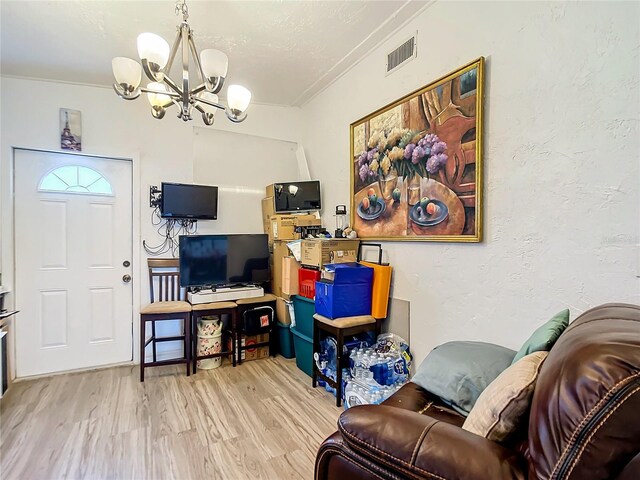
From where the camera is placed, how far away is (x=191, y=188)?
339 cm

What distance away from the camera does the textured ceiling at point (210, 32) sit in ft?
7.29

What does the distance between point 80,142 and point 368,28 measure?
2.87 meters

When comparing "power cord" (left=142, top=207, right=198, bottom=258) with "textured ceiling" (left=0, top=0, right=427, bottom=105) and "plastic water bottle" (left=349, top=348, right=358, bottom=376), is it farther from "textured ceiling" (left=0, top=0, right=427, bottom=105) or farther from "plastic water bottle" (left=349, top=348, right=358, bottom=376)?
"plastic water bottle" (left=349, top=348, right=358, bottom=376)

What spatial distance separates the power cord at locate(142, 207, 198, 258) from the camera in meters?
3.42

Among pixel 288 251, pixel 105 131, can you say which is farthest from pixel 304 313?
pixel 105 131

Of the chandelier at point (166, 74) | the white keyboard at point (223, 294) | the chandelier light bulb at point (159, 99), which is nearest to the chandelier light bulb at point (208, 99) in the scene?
the chandelier at point (166, 74)

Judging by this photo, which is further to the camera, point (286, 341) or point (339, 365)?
→ point (286, 341)

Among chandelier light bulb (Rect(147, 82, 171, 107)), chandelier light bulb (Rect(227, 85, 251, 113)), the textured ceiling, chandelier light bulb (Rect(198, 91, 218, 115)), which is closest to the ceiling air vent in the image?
the textured ceiling

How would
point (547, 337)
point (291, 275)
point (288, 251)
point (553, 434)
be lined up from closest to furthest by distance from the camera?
point (553, 434) → point (547, 337) → point (291, 275) → point (288, 251)

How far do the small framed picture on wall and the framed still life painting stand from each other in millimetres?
2682

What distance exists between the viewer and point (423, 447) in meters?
0.89

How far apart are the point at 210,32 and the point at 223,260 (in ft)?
6.79

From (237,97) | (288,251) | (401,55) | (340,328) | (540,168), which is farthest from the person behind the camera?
(288,251)

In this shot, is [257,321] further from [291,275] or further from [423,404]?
[423,404]
